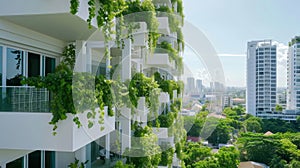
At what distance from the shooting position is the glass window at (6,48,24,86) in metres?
3.50

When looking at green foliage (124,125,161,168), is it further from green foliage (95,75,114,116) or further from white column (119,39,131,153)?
green foliage (95,75,114,116)

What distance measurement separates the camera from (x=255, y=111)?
33094 mm

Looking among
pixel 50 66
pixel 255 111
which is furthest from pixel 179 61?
pixel 255 111

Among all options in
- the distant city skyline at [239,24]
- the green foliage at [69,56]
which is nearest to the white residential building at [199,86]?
the distant city skyline at [239,24]

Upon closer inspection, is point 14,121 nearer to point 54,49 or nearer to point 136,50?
point 54,49

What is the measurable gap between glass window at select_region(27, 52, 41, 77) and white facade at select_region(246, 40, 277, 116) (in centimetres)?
2748

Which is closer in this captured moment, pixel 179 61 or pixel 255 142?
pixel 179 61

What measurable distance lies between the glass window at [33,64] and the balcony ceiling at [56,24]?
44 centimetres

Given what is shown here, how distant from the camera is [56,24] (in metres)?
3.52

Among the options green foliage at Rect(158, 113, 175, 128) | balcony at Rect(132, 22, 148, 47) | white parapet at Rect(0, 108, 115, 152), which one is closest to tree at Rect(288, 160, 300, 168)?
green foliage at Rect(158, 113, 175, 128)

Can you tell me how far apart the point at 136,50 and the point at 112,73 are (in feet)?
7.16

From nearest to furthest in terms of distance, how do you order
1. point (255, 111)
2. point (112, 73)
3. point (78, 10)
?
1. point (78, 10)
2. point (112, 73)
3. point (255, 111)

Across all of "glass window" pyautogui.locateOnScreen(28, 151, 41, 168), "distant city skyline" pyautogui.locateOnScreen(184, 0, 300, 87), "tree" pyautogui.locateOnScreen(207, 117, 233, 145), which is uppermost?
"distant city skyline" pyautogui.locateOnScreen(184, 0, 300, 87)

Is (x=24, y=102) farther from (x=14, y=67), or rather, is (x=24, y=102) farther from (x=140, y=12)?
(x=140, y=12)
